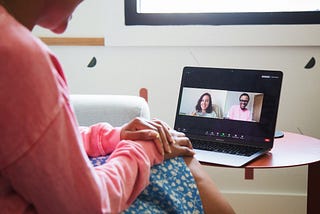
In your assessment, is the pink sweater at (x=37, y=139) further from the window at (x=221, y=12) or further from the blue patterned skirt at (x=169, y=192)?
the window at (x=221, y=12)

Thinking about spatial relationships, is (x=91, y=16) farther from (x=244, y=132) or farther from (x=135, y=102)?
(x=244, y=132)

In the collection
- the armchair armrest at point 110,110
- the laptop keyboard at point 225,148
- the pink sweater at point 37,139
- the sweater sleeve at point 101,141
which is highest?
the pink sweater at point 37,139

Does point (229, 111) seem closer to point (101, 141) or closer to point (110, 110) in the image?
point (110, 110)

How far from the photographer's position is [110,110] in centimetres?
138

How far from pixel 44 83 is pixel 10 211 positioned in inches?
7.3

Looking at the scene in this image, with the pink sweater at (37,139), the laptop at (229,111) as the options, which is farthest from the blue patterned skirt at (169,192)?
the laptop at (229,111)

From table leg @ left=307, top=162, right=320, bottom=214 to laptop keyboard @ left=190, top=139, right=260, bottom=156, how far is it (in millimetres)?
193

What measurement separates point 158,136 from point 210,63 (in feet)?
3.16

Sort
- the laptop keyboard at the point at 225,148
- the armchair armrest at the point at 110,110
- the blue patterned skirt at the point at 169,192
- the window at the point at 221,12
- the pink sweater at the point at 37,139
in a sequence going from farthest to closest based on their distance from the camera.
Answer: the window at the point at 221,12 < the armchair armrest at the point at 110,110 < the laptop keyboard at the point at 225,148 < the blue patterned skirt at the point at 169,192 < the pink sweater at the point at 37,139

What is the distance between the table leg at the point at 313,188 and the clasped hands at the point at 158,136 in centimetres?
52

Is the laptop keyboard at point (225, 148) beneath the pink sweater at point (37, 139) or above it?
beneath

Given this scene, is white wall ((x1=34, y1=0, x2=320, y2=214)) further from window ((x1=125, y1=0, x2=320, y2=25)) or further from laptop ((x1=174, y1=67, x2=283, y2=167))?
laptop ((x1=174, y1=67, x2=283, y2=167))

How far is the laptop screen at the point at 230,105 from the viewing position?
4.25ft

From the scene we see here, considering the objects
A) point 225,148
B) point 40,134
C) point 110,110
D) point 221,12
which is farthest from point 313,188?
point 40,134
